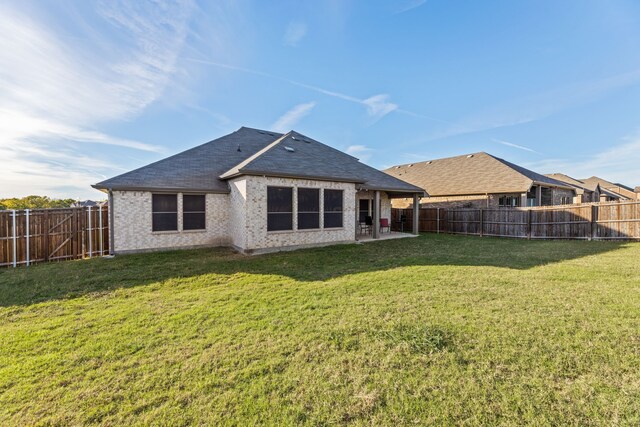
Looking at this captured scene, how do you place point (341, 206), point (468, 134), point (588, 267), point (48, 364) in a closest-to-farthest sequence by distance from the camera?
point (48, 364) < point (588, 267) < point (341, 206) < point (468, 134)

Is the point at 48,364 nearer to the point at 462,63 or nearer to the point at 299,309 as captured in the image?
the point at 299,309

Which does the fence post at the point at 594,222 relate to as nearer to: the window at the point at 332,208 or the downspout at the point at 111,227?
the window at the point at 332,208

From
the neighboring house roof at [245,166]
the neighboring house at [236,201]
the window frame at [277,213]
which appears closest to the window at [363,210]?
the neighboring house roof at [245,166]

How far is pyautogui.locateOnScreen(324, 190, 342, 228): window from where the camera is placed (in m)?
12.4

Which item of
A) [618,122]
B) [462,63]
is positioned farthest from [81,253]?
[618,122]

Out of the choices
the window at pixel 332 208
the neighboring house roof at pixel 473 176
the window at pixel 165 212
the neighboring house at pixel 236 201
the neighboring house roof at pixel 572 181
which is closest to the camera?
the neighboring house at pixel 236 201

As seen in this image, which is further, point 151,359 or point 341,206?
point 341,206

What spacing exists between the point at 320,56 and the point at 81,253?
13665 millimetres

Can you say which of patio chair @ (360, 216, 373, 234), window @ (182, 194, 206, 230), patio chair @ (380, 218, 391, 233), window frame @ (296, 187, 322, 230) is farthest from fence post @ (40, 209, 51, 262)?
patio chair @ (380, 218, 391, 233)

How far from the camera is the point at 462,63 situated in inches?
552

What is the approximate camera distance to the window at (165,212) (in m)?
11.0

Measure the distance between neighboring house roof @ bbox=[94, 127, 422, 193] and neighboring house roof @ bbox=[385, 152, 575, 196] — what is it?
26.7 feet

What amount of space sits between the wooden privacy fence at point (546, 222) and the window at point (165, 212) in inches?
655

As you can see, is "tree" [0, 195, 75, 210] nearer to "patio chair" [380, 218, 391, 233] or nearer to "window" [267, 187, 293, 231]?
"window" [267, 187, 293, 231]
